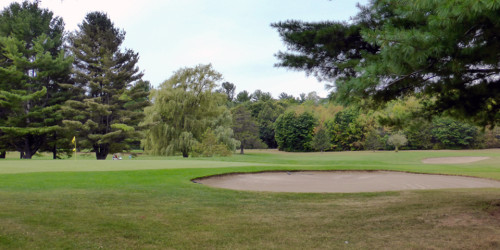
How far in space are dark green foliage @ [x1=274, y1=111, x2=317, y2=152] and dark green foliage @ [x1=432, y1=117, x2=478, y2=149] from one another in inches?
781

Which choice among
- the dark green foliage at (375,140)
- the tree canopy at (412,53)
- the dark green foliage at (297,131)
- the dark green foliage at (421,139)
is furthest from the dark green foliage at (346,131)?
the tree canopy at (412,53)

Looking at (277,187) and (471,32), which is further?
(277,187)

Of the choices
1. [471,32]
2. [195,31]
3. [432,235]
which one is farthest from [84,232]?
[195,31]

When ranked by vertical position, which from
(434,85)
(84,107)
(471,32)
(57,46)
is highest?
(57,46)

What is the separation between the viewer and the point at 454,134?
48.5 metres

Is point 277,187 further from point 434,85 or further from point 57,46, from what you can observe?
point 57,46

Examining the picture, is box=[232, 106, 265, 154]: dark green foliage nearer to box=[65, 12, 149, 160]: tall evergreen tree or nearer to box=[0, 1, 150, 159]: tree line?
box=[0, 1, 150, 159]: tree line

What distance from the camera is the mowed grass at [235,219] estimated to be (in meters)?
4.42

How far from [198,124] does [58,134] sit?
13690mm

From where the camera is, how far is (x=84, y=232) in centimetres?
478

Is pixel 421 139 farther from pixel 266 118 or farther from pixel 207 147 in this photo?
pixel 207 147

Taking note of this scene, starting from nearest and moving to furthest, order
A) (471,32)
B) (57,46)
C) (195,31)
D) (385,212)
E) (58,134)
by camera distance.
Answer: (471,32), (385,212), (195,31), (58,134), (57,46)

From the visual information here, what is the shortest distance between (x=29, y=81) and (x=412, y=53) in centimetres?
3602

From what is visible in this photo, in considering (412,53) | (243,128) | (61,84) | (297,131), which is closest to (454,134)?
(297,131)
